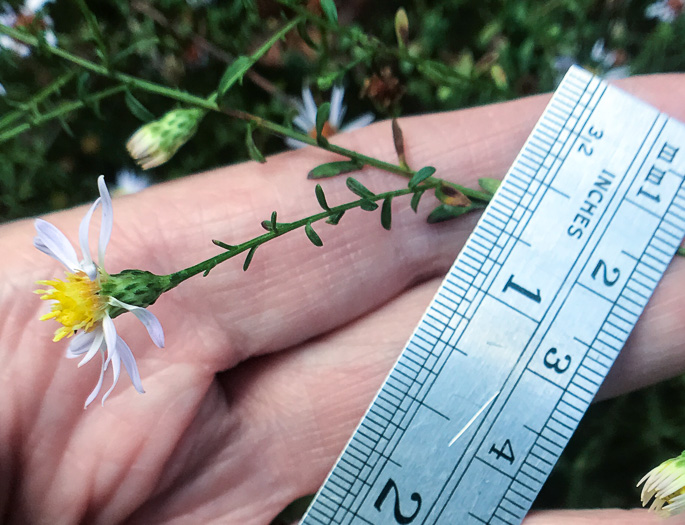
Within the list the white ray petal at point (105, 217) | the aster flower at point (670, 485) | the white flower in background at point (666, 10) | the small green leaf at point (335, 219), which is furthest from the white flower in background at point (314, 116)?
the aster flower at point (670, 485)

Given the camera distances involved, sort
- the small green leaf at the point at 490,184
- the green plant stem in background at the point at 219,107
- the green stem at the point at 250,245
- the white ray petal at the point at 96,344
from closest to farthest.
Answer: the green stem at the point at 250,245, the white ray petal at the point at 96,344, the green plant stem in background at the point at 219,107, the small green leaf at the point at 490,184

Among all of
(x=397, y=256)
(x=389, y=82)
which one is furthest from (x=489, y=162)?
(x=389, y=82)

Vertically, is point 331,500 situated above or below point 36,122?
below

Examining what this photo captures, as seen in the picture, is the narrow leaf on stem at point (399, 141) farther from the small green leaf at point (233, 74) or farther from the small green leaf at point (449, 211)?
the small green leaf at point (233, 74)

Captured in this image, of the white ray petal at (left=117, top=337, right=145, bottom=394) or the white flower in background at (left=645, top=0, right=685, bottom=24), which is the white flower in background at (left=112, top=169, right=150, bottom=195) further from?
the white flower in background at (left=645, top=0, right=685, bottom=24)

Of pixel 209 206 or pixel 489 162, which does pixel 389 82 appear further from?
pixel 209 206

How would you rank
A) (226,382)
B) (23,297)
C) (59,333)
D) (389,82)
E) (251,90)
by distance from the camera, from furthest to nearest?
(251,90)
(389,82)
(226,382)
(23,297)
(59,333)
